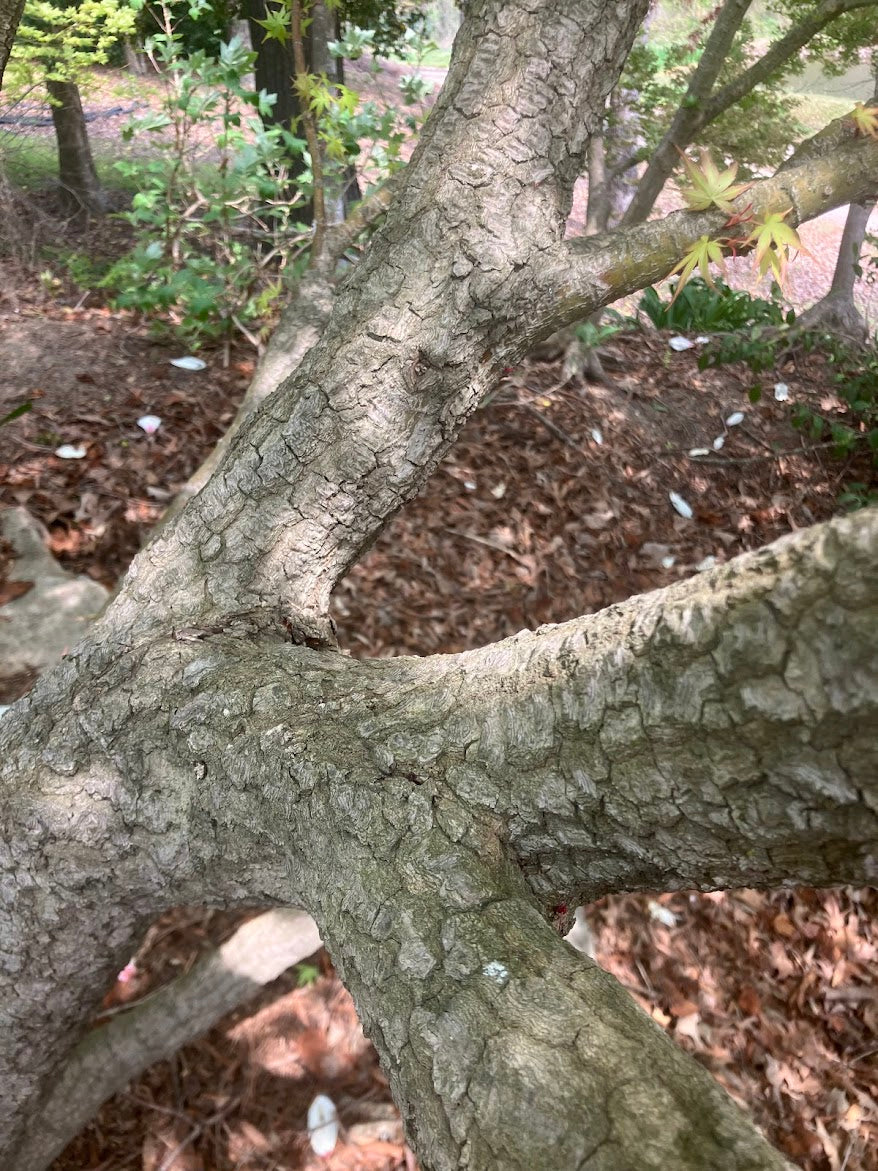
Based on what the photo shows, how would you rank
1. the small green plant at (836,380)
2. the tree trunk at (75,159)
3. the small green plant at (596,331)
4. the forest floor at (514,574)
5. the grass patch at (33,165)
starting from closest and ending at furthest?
1. the forest floor at (514,574)
2. the small green plant at (596,331)
3. the small green plant at (836,380)
4. the grass patch at (33,165)
5. the tree trunk at (75,159)

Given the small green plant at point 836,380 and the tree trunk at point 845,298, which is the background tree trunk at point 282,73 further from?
the tree trunk at point 845,298

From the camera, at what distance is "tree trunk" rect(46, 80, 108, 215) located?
5.48m

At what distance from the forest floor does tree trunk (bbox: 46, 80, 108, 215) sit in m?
1.76

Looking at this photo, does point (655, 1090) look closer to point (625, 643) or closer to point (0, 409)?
point (625, 643)

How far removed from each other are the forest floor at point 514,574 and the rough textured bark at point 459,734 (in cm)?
79

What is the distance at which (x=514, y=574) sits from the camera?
3.51 metres

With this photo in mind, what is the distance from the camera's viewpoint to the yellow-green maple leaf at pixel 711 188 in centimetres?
160

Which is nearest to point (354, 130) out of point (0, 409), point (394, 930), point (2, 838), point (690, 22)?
point (0, 409)

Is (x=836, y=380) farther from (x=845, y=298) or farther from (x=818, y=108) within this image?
(x=818, y=108)

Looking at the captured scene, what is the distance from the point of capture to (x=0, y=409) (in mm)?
3494

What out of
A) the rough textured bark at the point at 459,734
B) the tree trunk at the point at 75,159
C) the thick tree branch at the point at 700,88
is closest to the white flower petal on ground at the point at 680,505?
the thick tree branch at the point at 700,88

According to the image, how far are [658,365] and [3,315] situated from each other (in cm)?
404

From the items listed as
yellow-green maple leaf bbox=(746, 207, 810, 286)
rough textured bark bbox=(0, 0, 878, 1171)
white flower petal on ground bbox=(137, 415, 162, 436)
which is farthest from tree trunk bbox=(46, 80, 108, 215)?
yellow-green maple leaf bbox=(746, 207, 810, 286)

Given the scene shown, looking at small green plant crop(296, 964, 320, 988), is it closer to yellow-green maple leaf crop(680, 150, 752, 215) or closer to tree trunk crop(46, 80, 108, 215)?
yellow-green maple leaf crop(680, 150, 752, 215)
